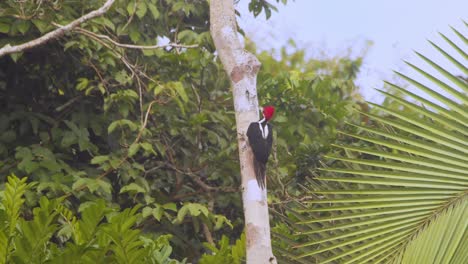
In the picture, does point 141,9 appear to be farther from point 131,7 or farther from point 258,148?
point 258,148

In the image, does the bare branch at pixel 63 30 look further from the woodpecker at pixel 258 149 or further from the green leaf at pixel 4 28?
the woodpecker at pixel 258 149

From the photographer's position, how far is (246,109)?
118 inches

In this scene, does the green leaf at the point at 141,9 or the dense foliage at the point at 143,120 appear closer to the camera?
the dense foliage at the point at 143,120

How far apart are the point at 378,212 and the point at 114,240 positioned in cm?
90

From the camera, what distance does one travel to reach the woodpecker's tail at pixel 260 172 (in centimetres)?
288

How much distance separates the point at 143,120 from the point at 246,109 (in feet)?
9.08

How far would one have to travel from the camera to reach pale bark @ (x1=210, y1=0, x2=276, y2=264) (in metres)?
2.77

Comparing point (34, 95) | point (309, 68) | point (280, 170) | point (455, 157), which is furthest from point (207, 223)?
point (309, 68)

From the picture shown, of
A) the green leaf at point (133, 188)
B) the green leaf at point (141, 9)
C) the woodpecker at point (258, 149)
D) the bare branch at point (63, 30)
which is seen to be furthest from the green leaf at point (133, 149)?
the woodpecker at point (258, 149)

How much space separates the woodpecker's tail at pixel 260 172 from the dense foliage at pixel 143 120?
184cm

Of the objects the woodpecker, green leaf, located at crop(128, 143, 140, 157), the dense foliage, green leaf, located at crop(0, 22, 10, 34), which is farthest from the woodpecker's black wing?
green leaf, located at crop(0, 22, 10, 34)

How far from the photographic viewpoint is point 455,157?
2797mm

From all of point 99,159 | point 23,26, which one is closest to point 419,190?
point 99,159

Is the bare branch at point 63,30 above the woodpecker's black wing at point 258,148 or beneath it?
above
